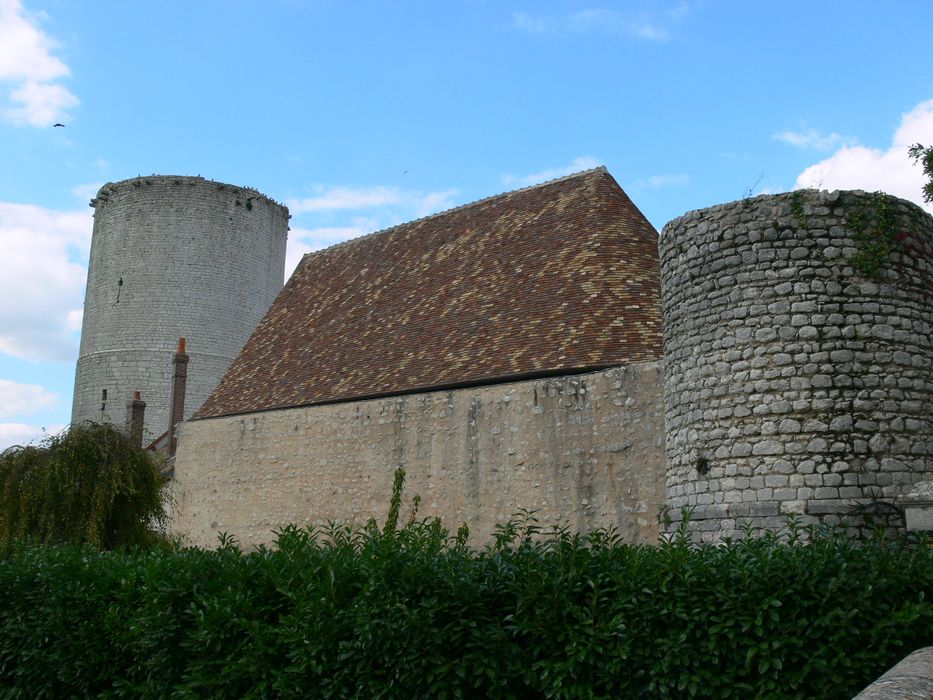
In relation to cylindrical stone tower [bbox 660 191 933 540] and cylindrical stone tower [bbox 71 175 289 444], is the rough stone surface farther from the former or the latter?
cylindrical stone tower [bbox 71 175 289 444]

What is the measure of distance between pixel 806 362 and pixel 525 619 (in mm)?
4259

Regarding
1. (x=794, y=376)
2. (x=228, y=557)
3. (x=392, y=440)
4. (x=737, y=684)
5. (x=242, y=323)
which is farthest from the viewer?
(x=242, y=323)

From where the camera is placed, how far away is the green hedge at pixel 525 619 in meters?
5.11

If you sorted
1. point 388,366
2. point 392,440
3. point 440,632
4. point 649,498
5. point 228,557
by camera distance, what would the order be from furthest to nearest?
point 388,366, point 392,440, point 649,498, point 228,557, point 440,632

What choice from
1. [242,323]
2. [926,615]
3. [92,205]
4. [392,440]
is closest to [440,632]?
[926,615]

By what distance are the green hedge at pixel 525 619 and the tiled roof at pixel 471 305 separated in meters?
7.48

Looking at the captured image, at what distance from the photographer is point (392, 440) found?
1522cm

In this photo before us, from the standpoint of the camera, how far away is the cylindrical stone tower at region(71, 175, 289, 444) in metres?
32.5

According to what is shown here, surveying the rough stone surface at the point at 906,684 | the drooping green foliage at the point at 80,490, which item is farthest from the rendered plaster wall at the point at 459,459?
the rough stone surface at the point at 906,684

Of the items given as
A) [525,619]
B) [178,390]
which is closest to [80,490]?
[525,619]

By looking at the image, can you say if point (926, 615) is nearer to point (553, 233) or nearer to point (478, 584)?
point (478, 584)

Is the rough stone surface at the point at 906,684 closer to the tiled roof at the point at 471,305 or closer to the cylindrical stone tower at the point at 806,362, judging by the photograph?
the cylindrical stone tower at the point at 806,362

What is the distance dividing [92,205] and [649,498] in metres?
29.0

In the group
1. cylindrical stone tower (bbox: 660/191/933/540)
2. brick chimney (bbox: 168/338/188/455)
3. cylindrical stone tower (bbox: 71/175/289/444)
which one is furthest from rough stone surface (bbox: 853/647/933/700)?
cylindrical stone tower (bbox: 71/175/289/444)
